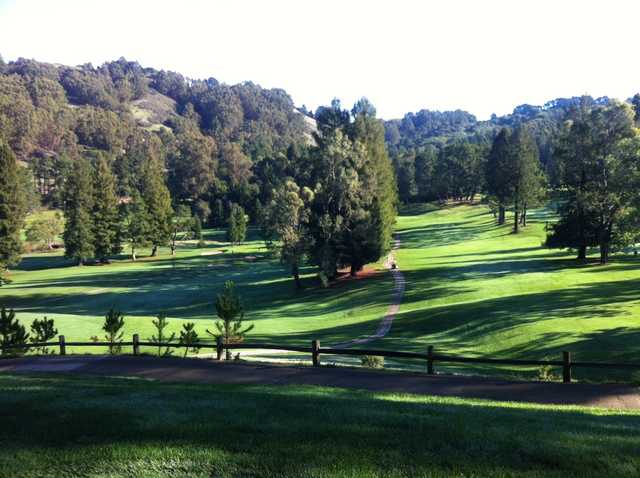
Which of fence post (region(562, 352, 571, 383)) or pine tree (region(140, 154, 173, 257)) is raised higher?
pine tree (region(140, 154, 173, 257))

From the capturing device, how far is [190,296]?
50.5 metres

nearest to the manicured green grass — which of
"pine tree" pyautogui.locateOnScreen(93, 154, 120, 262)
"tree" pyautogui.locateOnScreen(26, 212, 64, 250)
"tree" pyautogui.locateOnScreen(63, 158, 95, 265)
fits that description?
"tree" pyautogui.locateOnScreen(63, 158, 95, 265)

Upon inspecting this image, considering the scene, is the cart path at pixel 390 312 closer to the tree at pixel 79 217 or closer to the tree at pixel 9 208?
the tree at pixel 9 208

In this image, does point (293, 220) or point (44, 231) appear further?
point (44, 231)

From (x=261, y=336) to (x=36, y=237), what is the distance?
3048 inches

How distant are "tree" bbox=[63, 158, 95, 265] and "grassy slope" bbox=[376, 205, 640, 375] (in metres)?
47.5

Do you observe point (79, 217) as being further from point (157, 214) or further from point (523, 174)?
point (523, 174)

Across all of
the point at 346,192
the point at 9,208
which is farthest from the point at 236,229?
the point at 346,192

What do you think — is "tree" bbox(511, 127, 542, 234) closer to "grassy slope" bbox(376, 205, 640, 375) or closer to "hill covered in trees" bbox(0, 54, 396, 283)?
"grassy slope" bbox(376, 205, 640, 375)

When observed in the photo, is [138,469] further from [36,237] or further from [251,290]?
[36,237]

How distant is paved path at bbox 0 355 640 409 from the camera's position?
1380 cm

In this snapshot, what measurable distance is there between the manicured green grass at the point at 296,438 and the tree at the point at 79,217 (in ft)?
224

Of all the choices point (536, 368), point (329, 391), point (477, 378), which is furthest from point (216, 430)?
point (536, 368)

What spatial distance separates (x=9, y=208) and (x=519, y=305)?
55687 millimetres
